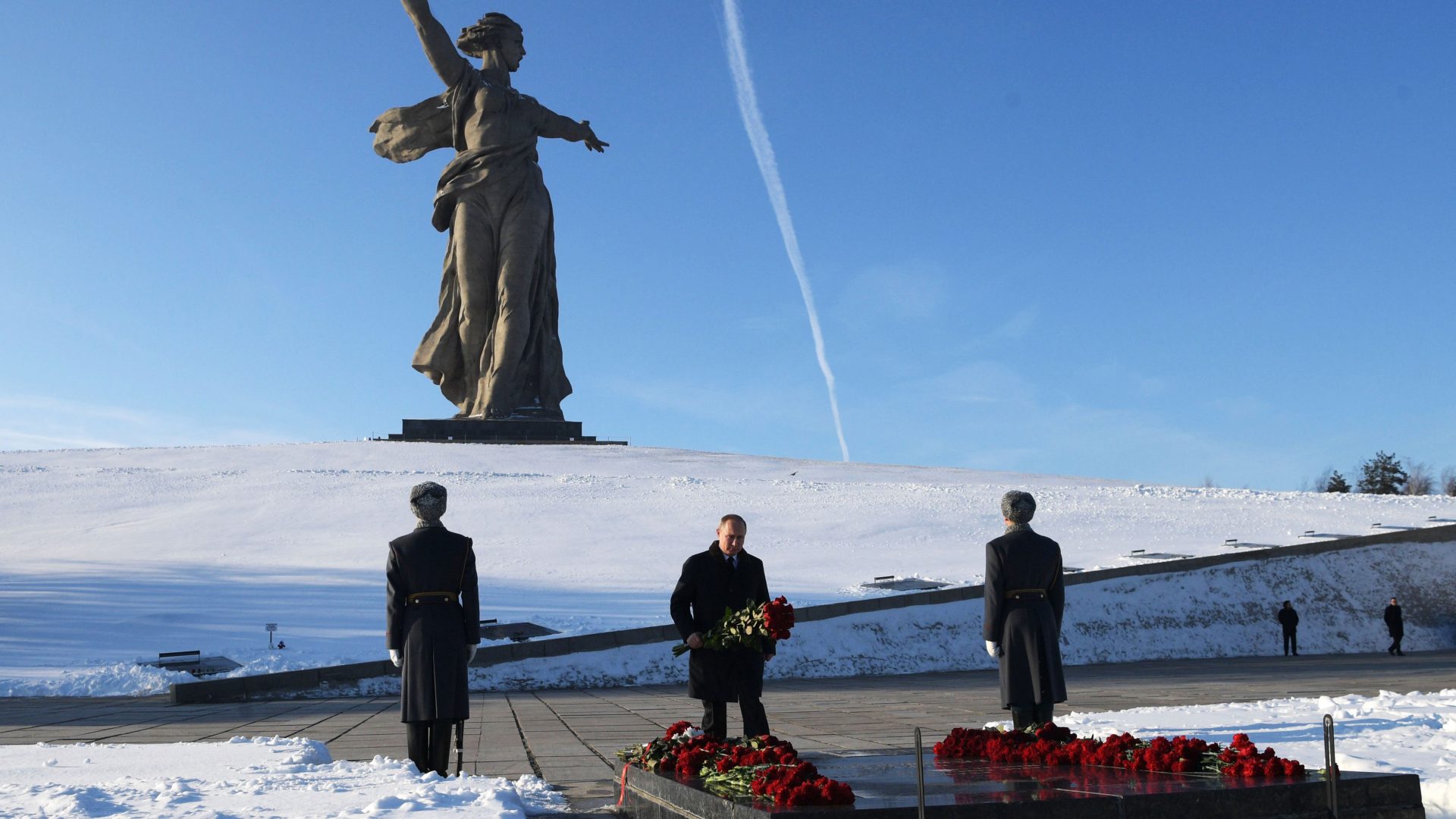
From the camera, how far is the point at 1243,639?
50.3ft

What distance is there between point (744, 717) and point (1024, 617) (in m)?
1.30

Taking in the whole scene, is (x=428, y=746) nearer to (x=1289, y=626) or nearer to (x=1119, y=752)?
(x=1119, y=752)

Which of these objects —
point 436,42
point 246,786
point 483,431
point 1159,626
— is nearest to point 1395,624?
point 1159,626

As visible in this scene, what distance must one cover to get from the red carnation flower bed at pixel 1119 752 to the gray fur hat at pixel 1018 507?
1.00 meters

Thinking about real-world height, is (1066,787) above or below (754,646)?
below

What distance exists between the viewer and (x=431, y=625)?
520cm

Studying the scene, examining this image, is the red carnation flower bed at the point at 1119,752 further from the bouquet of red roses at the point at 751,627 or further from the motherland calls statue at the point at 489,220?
the motherland calls statue at the point at 489,220

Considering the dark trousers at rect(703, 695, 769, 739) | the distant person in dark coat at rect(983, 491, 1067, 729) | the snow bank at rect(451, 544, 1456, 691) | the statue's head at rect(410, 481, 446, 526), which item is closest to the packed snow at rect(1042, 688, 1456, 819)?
the distant person in dark coat at rect(983, 491, 1067, 729)

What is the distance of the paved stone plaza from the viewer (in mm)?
6680

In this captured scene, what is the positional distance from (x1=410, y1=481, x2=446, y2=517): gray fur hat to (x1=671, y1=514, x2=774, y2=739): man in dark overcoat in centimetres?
106

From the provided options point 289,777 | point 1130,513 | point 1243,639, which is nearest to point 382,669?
point 289,777

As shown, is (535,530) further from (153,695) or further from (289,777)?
(289,777)

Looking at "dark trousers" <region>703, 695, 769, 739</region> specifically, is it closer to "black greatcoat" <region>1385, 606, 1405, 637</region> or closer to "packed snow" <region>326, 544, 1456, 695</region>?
"packed snow" <region>326, 544, 1456, 695</region>

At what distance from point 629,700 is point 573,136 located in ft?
70.9
